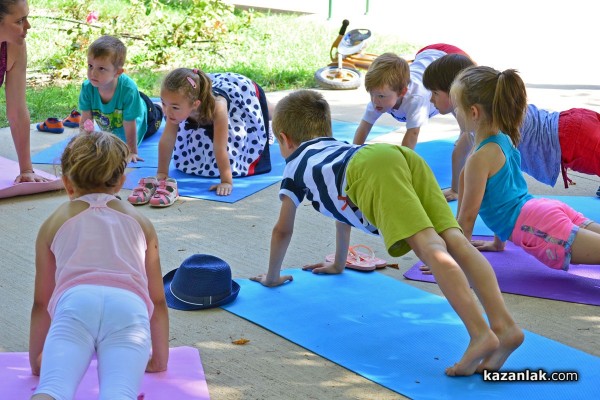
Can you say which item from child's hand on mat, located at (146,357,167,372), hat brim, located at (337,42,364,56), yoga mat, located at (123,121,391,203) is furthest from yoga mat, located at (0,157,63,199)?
hat brim, located at (337,42,364,56)

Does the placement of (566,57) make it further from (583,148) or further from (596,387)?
(596,387)

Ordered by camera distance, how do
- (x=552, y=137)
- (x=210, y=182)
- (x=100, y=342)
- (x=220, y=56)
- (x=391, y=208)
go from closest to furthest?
(x=100, y=342) → (x=391, y=208) → (x=552, y=137) → (x=210, y=182) → (x=220, y=56)

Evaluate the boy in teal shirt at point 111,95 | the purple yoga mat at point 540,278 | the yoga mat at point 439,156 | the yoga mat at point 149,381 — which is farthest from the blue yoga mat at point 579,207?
the boy in teal shirt at point 111,95

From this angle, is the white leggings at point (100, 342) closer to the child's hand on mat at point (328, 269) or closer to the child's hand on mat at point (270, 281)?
the child's hand on mat at point (270, 281)

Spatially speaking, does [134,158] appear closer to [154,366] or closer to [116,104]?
[116,104]

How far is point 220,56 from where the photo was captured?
373 inches

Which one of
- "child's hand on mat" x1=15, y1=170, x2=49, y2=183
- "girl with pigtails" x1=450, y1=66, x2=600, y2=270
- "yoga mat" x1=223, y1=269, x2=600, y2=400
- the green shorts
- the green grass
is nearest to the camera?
"yoga mat" x1=223, y1=269, x2=600, y2=400

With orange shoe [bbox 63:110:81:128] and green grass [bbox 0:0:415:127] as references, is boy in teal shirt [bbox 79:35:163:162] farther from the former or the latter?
green grass [bbox 0:0:415:127]

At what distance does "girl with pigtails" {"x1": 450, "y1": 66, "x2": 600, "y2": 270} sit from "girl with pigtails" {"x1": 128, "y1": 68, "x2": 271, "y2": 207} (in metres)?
1.78

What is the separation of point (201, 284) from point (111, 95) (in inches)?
105

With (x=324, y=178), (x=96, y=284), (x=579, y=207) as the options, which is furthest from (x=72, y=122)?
(x=96, y=284)

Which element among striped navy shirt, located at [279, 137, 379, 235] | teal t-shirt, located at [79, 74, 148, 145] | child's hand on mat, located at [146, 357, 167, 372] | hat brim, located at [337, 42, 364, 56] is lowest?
child's hand on mat, located at [146, 357, 167, 372]

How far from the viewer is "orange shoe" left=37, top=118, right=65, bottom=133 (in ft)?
21.4

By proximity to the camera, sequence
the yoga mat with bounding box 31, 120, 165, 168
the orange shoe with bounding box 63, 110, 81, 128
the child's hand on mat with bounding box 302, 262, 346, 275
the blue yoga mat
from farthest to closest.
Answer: the orange shoe with bounding box 63, 110, 81, 128 → the yoga mat with bounding box 31, 120, 165, 168 → the blue yoga mat → the child's hand on mat with bounding box 302, 262, 346, 275
